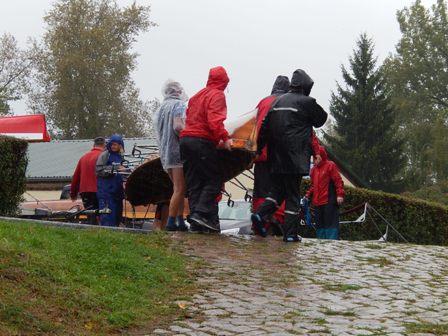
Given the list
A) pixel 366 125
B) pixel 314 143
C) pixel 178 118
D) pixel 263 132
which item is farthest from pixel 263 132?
pixel 366 125

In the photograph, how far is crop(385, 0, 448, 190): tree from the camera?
80.0 m

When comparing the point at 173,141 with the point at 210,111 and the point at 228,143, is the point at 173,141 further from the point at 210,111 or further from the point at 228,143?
the point at 228,143

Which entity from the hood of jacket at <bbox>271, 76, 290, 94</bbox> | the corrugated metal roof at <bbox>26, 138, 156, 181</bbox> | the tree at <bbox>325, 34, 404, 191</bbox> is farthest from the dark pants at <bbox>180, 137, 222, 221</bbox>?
the tree at <bbox>325, 34, 404, 191</bbox>

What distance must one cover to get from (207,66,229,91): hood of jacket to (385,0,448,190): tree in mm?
68806

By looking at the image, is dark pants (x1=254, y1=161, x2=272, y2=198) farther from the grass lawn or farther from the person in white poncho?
the grass lawn

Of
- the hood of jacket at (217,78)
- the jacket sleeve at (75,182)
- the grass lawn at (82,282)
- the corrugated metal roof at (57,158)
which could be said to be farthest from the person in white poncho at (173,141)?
the corrugated metal roof at (57,158)

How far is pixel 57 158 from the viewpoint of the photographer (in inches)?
1948

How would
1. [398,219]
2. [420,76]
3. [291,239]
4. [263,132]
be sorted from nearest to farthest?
[291,239] → [263,132] → [398,219] → [420,76]

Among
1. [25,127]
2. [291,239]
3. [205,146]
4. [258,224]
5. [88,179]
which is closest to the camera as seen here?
[205,146]

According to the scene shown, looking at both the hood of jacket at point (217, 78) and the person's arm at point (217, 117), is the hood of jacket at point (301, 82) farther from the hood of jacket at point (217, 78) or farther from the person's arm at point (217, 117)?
the person's arm at point (217, 117)

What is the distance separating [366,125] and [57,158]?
26.3 metres

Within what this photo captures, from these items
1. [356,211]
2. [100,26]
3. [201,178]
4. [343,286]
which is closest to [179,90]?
[201,178]

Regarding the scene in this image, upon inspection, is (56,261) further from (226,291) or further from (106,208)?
(106,208)

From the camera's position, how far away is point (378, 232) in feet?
62.1
